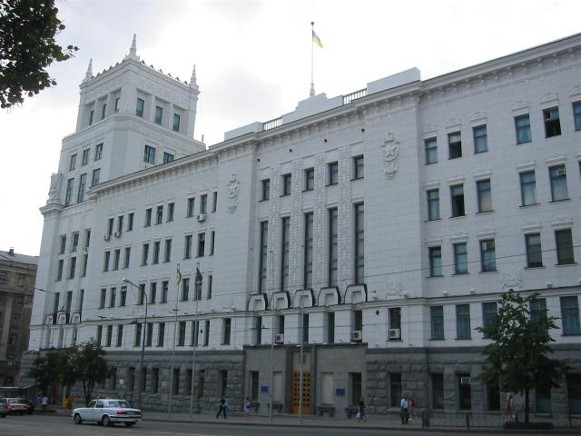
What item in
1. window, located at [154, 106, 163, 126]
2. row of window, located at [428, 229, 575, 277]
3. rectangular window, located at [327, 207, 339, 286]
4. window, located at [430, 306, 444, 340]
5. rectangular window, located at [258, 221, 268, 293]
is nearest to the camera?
row of window, located at [428, 229, 575, 277]

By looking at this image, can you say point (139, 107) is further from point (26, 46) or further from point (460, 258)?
point (26, 46)

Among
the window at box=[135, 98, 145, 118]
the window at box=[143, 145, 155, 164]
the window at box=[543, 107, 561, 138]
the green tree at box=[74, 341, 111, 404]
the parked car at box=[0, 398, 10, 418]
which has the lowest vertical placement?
the parked car at box=[0, 398, 10, 418]

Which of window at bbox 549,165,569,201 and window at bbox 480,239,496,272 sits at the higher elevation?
window at bbox 549,165,569,201

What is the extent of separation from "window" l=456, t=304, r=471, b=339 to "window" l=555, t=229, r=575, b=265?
614 centimetres

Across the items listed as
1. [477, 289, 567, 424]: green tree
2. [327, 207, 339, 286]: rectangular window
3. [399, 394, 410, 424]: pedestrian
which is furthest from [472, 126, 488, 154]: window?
[399, 394, 410, 424]: pedestrian

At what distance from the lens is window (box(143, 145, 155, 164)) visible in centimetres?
7281

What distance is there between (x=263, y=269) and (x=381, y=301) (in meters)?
12.5

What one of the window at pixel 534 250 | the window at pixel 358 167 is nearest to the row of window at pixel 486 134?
the window at pixel 358 167

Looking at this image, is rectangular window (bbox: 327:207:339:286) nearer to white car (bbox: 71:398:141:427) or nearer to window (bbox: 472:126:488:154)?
window (bbox: 472:126:488:154)

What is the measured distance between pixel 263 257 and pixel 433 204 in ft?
50.8

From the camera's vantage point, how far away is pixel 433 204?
41594mm

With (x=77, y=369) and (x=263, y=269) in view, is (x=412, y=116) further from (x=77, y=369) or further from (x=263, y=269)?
(x=77, y=369)

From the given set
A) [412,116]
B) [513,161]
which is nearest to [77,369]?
[412,116]

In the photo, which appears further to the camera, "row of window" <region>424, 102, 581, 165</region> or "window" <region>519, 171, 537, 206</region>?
"window" <region>519, 171, 537, 206</region>
